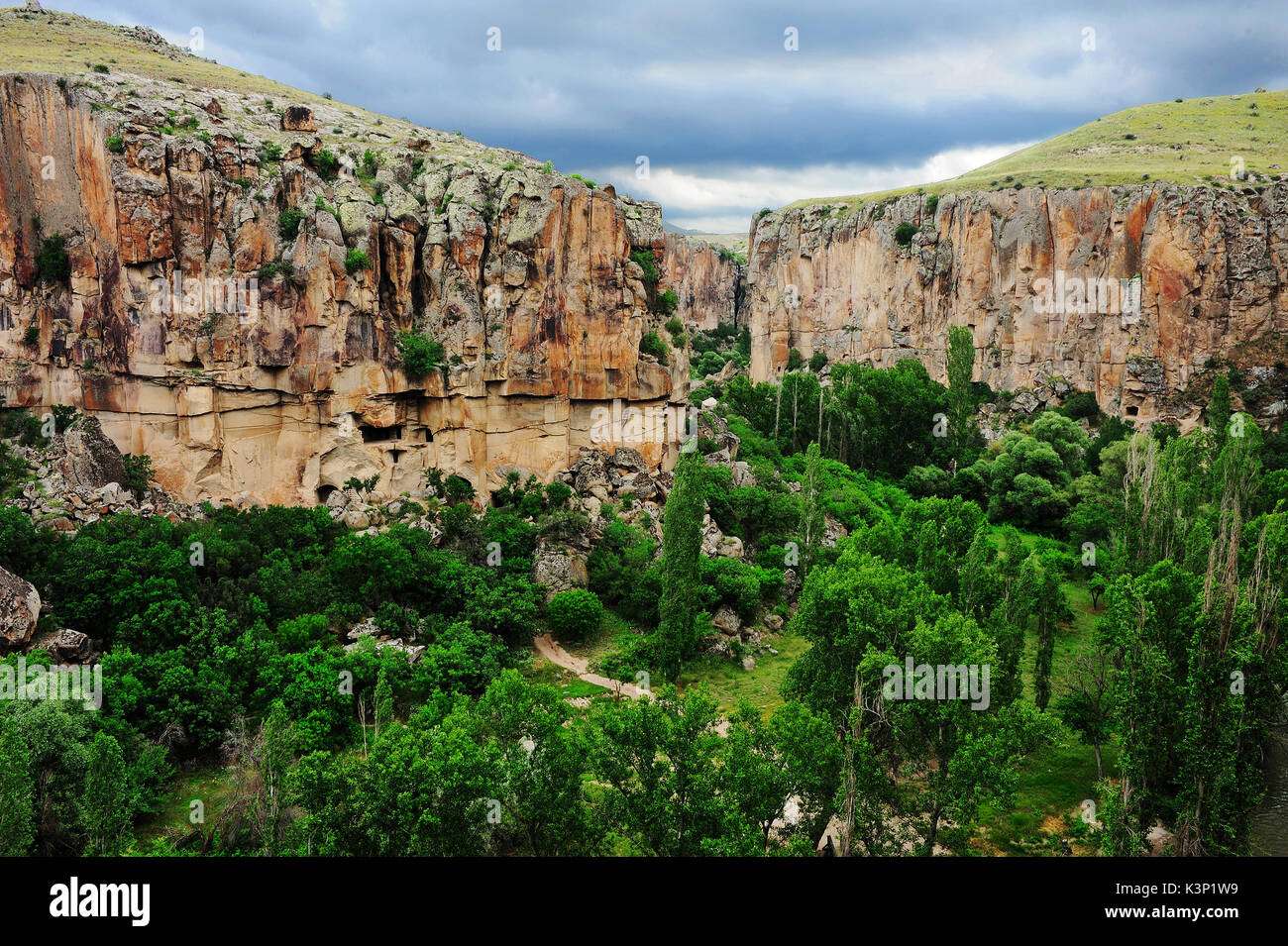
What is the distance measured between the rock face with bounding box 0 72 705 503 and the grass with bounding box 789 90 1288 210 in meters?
57.6

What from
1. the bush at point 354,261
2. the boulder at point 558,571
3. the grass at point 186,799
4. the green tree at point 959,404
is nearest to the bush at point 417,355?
the bush at point 354,261

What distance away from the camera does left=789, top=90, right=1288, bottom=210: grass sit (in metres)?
81.5

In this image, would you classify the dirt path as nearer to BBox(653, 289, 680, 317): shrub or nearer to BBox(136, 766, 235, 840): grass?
BBox(136, 766, 235, 840): grass

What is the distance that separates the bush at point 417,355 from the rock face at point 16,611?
1991 centimetres

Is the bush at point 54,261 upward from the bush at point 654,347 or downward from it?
upward

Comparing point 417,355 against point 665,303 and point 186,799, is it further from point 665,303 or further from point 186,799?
point 186,799

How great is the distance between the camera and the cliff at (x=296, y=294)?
39.1 m

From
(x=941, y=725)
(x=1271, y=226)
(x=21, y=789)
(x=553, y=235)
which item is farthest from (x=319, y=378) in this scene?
(x=1271, y=226)

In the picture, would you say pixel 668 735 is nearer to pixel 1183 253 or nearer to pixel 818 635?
pixel 818 635

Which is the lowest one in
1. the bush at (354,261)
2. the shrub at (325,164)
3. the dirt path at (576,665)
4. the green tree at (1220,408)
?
the dirt path at (576,665)

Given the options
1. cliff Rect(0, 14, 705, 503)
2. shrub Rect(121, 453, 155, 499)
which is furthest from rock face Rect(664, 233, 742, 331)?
shrub Rect(121, 453, 155, 499)

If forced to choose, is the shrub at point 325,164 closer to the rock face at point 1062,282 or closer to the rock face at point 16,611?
the rock face at point 16,611

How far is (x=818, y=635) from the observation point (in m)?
27.2

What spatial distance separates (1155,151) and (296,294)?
9539cm
